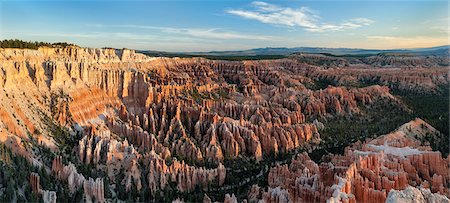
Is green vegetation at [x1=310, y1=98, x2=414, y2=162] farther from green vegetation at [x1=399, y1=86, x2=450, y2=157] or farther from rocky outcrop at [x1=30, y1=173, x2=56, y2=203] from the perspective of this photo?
rocky outcrop at [x1=30, y1=173, x2=56, y2=203]

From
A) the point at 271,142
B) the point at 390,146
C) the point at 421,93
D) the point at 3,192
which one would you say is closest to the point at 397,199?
the point at 3,192

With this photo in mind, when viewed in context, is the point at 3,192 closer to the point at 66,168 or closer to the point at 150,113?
the point at 66,168

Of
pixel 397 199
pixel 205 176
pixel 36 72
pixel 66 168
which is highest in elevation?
pixel 36 72

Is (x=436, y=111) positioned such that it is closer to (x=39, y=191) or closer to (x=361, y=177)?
(x=361, y=177)

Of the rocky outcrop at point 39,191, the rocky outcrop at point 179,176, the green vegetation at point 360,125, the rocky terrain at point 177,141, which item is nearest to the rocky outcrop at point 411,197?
the rocky terrain at point 177,141

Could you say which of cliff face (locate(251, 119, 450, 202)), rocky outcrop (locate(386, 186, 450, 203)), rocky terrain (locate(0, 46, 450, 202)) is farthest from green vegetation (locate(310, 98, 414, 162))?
rocky outcrop (locate(386, 186, 450, 203))

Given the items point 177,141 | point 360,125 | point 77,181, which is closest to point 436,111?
point 360,125

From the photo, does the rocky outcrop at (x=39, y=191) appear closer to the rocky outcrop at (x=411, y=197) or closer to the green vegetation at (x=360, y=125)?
the rocky outcrop at (x=411, y=197)
